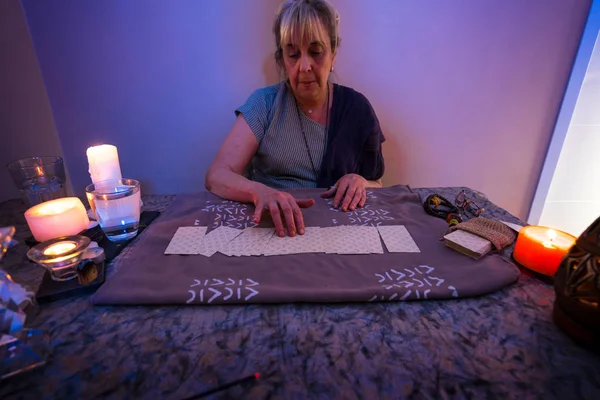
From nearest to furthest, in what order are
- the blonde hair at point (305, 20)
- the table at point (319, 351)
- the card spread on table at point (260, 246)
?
the table at point (319, 351), the card spread on table at point (260, 246), the blonde hair at point (305, 20)

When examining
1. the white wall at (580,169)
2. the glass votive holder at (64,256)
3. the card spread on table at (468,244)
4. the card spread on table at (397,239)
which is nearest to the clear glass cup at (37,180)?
the glass votive holder at (64,256)

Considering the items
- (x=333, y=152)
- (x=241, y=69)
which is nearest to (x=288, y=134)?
(x=333, y=152)

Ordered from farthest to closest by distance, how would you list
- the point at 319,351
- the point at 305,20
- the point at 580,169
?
the point at 580,169 → the point at 305,20 → the point at 319,351

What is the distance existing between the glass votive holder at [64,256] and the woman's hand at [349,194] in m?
0.54

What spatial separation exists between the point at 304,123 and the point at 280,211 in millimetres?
518

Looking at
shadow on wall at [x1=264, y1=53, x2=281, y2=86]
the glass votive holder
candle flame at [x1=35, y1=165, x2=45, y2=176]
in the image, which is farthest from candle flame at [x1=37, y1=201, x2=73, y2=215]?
shadow on wall at [x1=264, y1=53, x2=281, y2=86]

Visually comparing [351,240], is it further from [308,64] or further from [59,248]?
[308,64]

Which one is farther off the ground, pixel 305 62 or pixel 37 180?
pixel 305 62

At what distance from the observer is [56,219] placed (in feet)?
1.94

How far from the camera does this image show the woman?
0.95m

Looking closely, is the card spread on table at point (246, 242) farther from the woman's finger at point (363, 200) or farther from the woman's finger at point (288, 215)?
the woman's finger at point (363, 200)

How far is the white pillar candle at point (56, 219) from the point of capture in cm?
58

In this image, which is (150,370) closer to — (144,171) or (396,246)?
(396,246)

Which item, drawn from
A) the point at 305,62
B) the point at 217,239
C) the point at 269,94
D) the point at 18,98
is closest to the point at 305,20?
the point at 305,62
